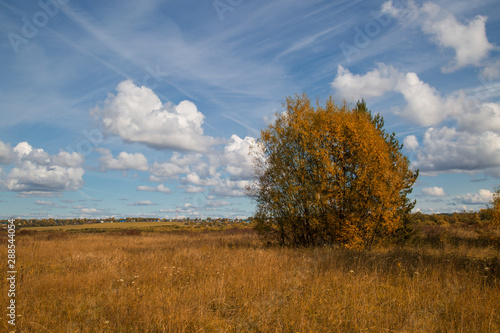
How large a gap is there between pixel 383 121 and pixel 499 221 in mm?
9047

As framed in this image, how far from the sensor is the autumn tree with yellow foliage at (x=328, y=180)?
45.0 feet

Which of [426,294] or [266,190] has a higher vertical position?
[266,190]

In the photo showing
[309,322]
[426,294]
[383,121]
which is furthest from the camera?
[383,121]

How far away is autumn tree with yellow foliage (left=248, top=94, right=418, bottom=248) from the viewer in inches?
540

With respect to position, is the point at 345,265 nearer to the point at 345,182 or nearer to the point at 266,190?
the point at 345,182

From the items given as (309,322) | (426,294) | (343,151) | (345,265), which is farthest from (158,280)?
(343,151)

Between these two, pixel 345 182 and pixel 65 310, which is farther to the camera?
pixel 345 182

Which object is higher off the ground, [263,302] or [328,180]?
[328,180]

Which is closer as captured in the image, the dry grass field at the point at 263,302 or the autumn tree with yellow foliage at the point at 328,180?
the dry grass field at the point at 263,302

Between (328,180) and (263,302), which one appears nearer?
(263,302)

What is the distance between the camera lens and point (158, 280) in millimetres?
7660

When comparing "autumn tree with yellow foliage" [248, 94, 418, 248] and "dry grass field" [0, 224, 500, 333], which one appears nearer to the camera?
"dry grass field" [0, 224, 500, 333]

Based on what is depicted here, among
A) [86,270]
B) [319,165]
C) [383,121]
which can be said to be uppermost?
[383,121]

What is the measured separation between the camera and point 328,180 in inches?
555
